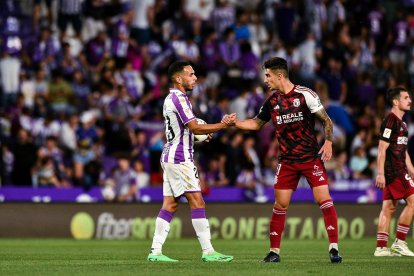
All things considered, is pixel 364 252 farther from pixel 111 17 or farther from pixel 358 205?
pixel 111 17

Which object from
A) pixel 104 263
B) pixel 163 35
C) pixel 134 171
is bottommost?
pixel 104 263

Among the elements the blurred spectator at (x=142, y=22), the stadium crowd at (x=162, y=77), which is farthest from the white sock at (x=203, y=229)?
the blurred spectator at (x=142, y=22)

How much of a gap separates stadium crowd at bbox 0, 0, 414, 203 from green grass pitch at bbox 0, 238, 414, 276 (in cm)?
396

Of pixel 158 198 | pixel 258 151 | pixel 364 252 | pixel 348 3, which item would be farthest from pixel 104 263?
pixel 348 3

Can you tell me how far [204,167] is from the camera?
2442cm

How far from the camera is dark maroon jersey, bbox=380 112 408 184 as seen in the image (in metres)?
15.0

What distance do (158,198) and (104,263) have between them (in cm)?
987

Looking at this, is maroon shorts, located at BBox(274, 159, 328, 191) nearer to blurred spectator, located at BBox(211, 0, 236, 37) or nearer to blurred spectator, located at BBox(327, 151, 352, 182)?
blurred spectator, located at BBox(327, 151, 352, 182)

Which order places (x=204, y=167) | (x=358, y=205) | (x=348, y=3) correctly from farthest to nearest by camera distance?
(x=348, y=3)
(x=204, y=167)
(x=358, y=205)

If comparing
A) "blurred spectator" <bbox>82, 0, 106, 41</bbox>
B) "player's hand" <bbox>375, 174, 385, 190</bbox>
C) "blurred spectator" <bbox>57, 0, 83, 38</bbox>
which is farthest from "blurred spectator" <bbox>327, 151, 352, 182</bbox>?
"player's hand" <bbox>375, 174, 385, 190</bbox>

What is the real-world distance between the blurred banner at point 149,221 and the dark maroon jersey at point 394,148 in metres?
6.95

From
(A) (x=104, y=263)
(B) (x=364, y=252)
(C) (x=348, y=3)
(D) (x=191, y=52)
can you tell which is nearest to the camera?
(A) (x=104, y=263)

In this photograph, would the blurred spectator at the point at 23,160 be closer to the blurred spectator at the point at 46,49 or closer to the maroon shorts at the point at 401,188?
the blurred spectator at the point at 46,49

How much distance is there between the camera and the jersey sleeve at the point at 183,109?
517 inches
